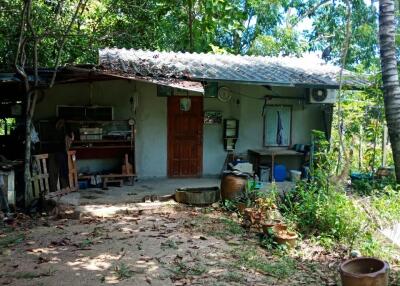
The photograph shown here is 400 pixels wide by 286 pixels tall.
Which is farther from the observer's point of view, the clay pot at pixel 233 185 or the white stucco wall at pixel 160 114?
the white stucco wall at pixel 160 114

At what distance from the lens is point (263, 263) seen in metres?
5.56

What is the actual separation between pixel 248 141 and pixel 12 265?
700cm

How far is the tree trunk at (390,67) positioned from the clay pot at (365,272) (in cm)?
408

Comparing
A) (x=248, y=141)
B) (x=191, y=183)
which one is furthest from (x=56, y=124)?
(x=248, y=141)

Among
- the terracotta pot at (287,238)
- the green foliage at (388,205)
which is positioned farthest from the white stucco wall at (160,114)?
the terracotta pot at (287,238)

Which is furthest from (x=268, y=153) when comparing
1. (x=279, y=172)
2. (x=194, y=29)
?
(x=194, y=29)

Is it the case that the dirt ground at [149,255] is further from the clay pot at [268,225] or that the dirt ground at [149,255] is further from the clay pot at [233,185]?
the clay pot at [233,185]

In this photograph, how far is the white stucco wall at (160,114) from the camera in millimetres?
9703

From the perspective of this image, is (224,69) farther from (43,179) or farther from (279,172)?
(43,179)

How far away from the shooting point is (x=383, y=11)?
26.0 ft

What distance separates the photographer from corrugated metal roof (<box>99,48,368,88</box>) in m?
8.55

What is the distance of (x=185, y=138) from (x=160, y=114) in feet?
→ 2.89

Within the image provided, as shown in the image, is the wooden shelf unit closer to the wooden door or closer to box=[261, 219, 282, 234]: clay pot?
the wooden door

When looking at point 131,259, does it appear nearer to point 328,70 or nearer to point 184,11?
point 328,70
